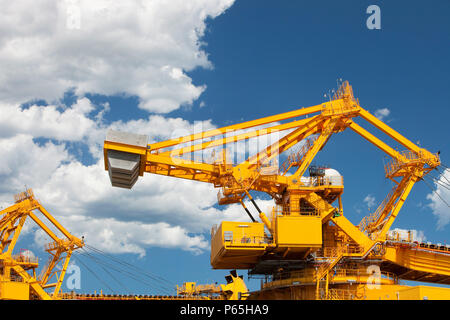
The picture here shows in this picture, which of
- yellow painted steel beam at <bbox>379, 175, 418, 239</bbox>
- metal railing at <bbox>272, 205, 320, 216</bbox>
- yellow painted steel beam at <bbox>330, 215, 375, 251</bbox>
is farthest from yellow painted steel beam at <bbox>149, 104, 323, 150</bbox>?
yellow painted steel beam at <bbox>379, 175, 418, 239</bbox>

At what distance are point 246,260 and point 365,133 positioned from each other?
15.1 metres

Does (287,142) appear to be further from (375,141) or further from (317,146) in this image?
(375,141)

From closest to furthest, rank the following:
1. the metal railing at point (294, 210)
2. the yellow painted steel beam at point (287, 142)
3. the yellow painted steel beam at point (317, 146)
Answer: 1. the metal railing at point (294, 210)
2. the yellow painted steel beam at point (317, 146)
3. the yellow painted steel beam at point (287, 142)

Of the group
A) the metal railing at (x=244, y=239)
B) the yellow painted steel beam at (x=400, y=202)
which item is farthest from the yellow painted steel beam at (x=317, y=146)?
the yellow painted steel beam at (x=400, y=202)

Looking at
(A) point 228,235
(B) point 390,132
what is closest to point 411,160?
(B) point 390,132

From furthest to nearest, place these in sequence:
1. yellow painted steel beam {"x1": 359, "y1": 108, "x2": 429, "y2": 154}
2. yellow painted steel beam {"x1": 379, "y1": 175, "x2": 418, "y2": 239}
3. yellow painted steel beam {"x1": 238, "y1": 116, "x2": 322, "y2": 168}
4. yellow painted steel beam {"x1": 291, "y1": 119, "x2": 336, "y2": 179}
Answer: yellow painted steel beam {"x1": 359, "y1": 108, "x2": 429, "y2": 154}
yellow painted steel beam {"x1": 379, "y1": 175, "x2": 418, "y2": 239}
yellow painted steel beam {"x1": 238, "y1": 116, "x2": 322, "y2": 168}
yellow painted steel beam {"x1": 291, "y1": 119, "x2": 336, "y2": 179}

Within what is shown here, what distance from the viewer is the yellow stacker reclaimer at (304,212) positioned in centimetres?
3519

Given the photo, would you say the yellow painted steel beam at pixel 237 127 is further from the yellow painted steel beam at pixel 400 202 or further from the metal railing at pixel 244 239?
the yellow painted steel beam at pixel 400 202

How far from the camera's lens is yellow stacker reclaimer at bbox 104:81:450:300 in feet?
115

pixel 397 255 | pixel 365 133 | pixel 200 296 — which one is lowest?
pixel 200 296

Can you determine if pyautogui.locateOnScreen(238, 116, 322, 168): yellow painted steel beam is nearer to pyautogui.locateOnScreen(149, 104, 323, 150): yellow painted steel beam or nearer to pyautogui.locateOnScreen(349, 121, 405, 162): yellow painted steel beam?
pyautogui.locateOnScreen(149, 104, 323, 150): yellow painted steel beam
